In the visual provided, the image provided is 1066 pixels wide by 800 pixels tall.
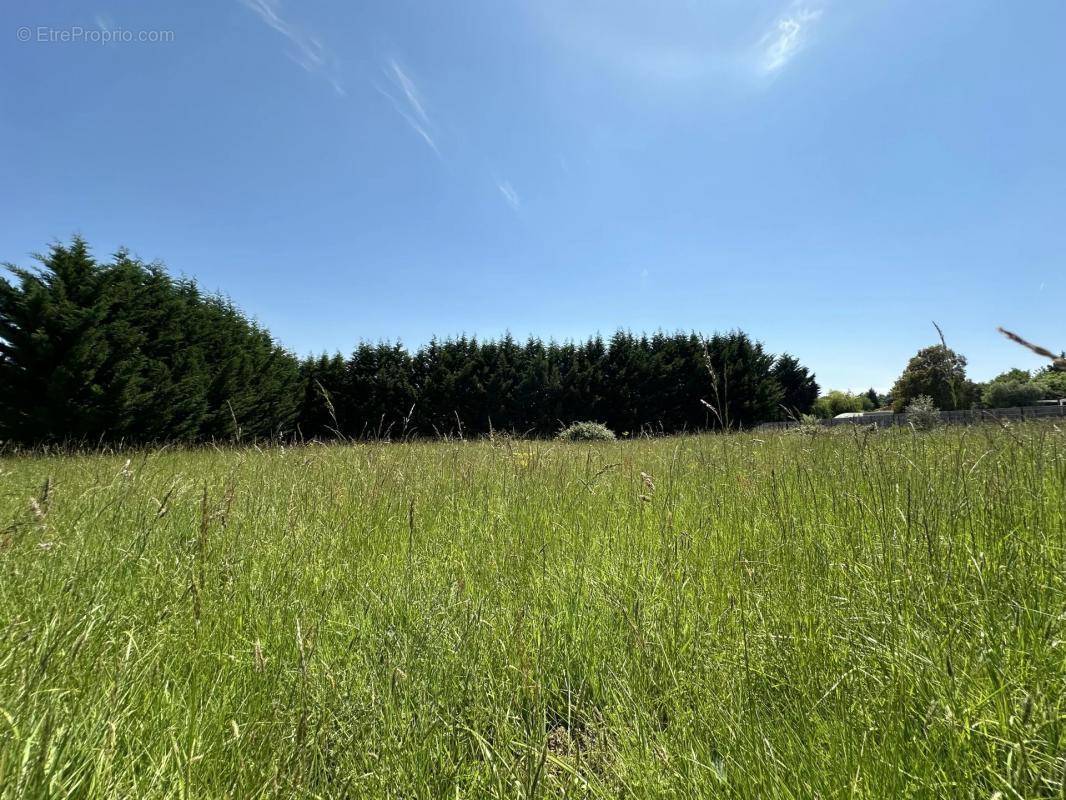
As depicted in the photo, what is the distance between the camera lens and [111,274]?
868 cm

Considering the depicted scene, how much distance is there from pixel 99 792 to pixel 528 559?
4.65 ft

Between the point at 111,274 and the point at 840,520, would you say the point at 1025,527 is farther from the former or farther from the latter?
the point at 111,274

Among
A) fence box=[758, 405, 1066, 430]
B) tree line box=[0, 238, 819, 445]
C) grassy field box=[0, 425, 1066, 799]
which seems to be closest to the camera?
grassy field box=[0, 425, 1066, 799]

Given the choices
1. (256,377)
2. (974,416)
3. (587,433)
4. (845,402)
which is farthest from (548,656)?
(845,402)

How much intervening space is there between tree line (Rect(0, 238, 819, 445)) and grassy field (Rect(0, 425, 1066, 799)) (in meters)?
0.82

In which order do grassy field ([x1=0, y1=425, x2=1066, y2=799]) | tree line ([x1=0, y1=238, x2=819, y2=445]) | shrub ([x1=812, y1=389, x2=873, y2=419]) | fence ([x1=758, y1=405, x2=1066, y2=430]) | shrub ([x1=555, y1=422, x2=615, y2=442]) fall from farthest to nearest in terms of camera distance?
shrub ([x1=812, y1=389, x2=873, y2=419]), shrub ([x1=555, y1=422, x2=615, y2=442]), tree line ([x1=0, y1=238, x2=819, y2=445]), fence ([x1=758, y1=405, x2=1066, y2=430]), grassy field ([x1=0, y1=425, x2=1066, y2=799])

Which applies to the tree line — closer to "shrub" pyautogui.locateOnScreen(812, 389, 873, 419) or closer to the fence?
the fence

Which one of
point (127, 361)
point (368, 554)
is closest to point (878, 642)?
point (368, 554)

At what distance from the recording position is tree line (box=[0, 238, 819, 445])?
7664 mm

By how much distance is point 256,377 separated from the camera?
1202 centimetres

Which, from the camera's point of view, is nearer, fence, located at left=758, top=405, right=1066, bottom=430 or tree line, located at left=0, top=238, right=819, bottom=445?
fence, located at left=758, top=405, right=1066, bottom=430

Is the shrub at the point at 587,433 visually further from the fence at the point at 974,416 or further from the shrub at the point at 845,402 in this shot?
the shrub at the point at 845,402

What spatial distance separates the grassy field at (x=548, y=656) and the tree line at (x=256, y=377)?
32.3 inches

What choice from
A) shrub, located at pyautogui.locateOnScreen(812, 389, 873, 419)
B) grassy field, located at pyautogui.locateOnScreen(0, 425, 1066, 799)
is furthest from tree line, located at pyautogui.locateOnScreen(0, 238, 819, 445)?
shrub, located at pyautogui.locateOnScreen(812, 389, 873, 419)
